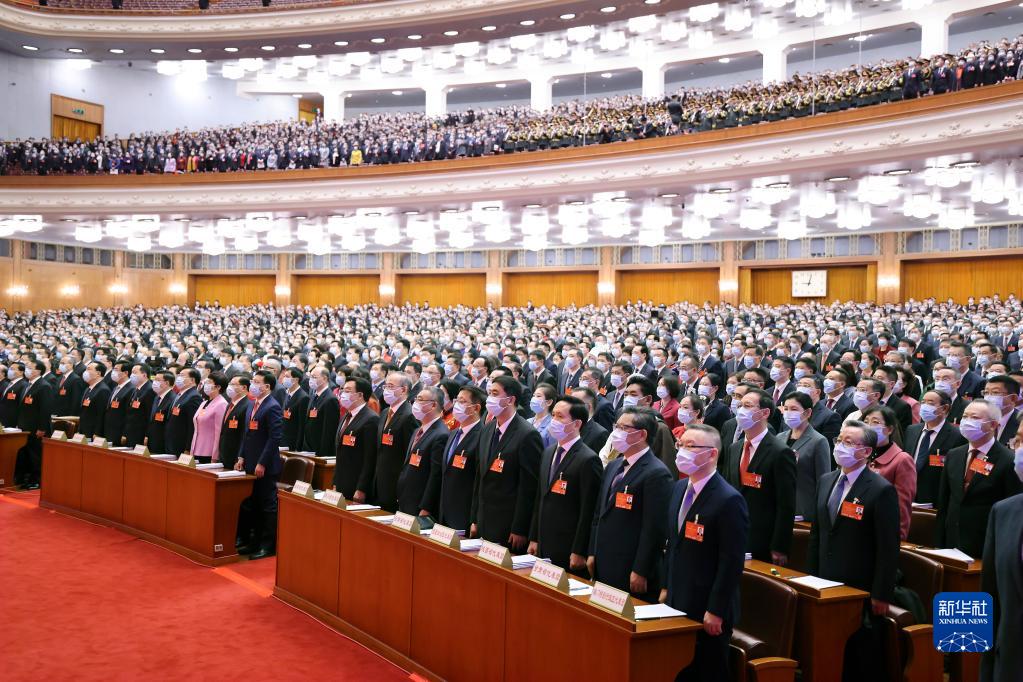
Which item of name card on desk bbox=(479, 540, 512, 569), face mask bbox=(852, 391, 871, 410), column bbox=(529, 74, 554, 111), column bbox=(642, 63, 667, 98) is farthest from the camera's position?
column bbox=(529, 74, 554, 111)

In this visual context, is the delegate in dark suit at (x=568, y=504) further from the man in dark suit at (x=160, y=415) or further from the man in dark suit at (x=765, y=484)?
the man in dark suit at (x=160, y=415)

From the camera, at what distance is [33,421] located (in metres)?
10.5

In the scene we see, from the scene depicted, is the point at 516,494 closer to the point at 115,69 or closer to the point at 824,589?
the point at 824,589

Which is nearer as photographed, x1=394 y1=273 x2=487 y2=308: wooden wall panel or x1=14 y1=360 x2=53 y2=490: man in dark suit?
x1=14 y1=360 x2=53 y2=490: man in dark suit

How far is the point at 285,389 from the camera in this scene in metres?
9.67

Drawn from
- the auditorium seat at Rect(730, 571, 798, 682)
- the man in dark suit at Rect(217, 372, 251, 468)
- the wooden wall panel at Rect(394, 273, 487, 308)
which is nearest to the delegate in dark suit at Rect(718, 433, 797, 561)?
the auditorium seat at Rect(730, 571, 798, 682)

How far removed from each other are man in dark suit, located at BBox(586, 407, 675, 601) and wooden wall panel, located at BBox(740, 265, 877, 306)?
23.7m

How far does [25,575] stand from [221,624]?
78.0 inches

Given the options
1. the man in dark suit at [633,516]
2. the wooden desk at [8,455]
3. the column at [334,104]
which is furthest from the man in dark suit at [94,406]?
the column at [334,104]

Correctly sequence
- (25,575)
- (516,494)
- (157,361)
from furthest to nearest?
(157,361)
(25,575)
(516,494)

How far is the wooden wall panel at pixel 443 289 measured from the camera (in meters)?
32.9

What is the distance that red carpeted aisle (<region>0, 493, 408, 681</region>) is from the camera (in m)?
4.73

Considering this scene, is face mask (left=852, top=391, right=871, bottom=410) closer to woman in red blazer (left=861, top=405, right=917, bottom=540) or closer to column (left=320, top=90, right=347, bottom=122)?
woman in red blazer (left=861, top=405, right=917, bottom=540)

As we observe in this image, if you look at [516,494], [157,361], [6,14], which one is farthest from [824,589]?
[6,14]
